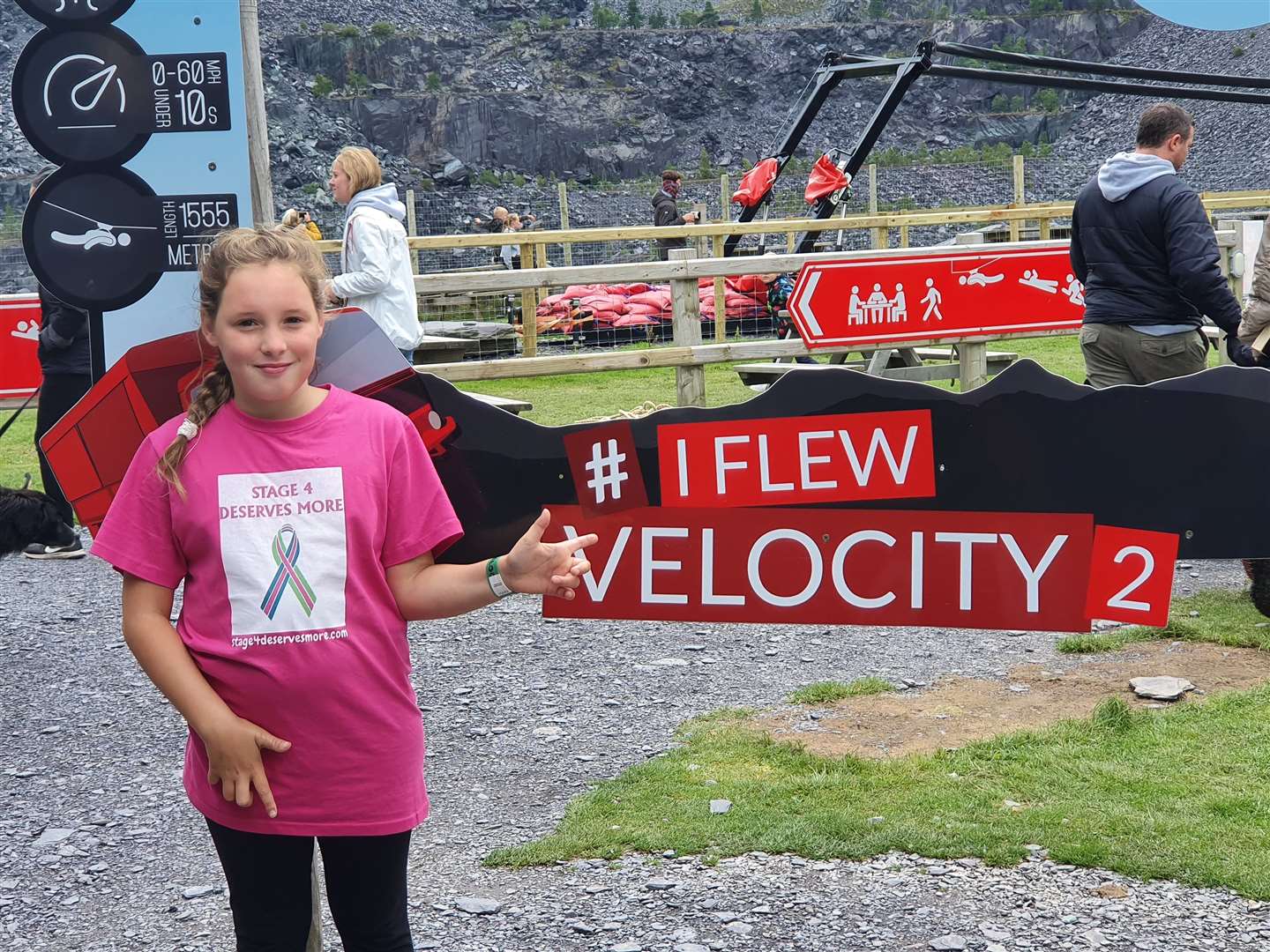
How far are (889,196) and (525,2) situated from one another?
238ft

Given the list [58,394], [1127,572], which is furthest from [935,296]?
[1127,572]

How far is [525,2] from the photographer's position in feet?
353

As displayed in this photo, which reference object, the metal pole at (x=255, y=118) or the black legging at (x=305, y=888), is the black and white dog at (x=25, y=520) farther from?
the black legging at (x=305, y=888)

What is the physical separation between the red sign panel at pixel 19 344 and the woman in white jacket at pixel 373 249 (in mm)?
2510

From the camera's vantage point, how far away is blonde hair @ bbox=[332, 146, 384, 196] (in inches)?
271

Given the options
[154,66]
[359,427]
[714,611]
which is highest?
[154,66]

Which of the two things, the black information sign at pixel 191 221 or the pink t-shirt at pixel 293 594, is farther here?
the black information sign at pixel 191 221

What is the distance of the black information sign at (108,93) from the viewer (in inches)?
116

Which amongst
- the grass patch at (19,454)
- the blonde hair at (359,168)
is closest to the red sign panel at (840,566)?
the blonde hair at (359,168)

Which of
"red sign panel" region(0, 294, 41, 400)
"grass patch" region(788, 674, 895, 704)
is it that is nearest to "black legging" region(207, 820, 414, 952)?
"grass patch" region(788, 674, 895, 704)

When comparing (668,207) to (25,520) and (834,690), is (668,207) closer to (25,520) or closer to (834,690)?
(25,520)

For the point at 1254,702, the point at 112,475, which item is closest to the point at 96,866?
the point at 112,475

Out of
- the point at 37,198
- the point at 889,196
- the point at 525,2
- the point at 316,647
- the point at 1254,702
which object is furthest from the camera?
the point at 525,2

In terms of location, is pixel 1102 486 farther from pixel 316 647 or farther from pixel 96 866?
pixel 96 866
